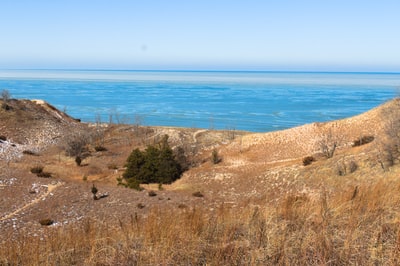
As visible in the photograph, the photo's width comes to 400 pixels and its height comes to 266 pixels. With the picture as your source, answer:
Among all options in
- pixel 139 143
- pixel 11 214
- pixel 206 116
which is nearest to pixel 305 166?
pixel 11 214

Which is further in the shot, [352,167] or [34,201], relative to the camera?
[34,201]

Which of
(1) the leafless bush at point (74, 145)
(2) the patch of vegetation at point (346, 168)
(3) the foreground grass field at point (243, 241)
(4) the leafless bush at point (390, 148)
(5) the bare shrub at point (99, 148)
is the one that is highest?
(3) the foreground grass field at point (243, 241)

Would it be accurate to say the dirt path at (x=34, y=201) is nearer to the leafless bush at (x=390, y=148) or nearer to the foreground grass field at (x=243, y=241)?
the foreground grass field at (x=243, y=241)

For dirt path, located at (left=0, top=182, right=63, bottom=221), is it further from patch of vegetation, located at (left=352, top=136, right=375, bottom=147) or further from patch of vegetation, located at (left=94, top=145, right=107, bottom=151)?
patch of vegetation, located at (left=352, top=136, right=375, bottom=147)

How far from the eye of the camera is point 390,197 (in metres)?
7.38

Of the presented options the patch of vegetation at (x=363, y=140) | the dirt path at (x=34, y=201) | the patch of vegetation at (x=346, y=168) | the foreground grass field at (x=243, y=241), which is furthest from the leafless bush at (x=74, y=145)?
the foreground grass field at (x=243, y=241)

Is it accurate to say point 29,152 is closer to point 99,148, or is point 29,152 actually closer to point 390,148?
point 99,148

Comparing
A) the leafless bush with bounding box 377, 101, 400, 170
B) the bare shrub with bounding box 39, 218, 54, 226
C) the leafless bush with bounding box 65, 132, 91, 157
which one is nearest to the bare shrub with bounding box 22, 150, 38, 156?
the leafless bush with bounding box 65, 132, 91, 157

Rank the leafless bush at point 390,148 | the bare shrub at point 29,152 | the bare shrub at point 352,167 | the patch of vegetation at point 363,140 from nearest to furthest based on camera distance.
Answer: the leafless bush at point 390,148
the bare shrub at point 352,167
the patch of vegetation at point 363,140
the bare shrub at point 29,152

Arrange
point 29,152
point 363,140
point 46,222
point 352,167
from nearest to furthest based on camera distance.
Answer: point 46,222 < point 352,167 < point 363,140 < point 29,152

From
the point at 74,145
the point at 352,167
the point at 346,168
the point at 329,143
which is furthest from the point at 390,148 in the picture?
the point at 74,145

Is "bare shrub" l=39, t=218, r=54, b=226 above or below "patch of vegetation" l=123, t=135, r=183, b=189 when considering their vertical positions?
above

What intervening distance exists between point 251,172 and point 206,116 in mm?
58157

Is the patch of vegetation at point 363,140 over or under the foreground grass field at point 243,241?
under
